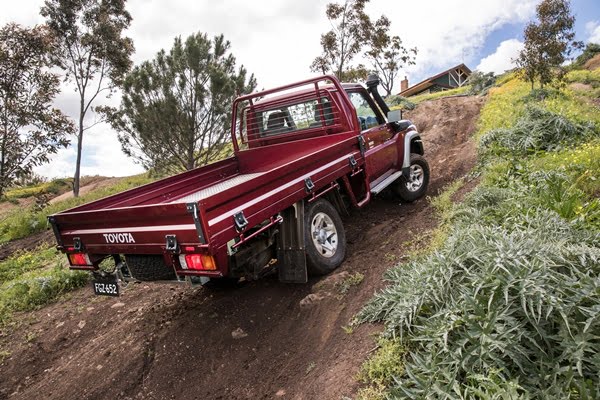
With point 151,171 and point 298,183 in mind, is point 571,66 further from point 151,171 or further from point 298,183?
point 298,183

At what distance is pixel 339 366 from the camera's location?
2.73 meters

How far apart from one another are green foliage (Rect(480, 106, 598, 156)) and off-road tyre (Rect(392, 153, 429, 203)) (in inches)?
48.0

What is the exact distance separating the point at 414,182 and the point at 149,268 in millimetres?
4472

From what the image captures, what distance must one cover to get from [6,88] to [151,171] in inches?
166

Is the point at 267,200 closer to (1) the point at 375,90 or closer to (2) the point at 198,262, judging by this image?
(2) the point at 198,262

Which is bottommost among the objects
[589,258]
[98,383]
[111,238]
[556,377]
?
[98,383]

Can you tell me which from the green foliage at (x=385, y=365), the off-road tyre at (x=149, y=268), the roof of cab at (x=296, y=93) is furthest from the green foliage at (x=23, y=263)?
the green foliage at (x=385, y=365)

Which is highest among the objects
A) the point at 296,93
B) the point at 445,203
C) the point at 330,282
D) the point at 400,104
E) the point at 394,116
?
the point at 296,93

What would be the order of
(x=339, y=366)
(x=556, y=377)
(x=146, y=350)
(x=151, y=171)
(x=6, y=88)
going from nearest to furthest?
(x=556, y=377), (x=339, y=366), (x=146, y=350), (x=6, y=88), (x=151, y=171)

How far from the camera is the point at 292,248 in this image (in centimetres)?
369

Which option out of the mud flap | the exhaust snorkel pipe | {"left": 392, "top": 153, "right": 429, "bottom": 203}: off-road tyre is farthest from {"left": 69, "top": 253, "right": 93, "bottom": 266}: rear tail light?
{"left": 392, "top": 153, "right": 429, "bottom": 203}: off-road tyre

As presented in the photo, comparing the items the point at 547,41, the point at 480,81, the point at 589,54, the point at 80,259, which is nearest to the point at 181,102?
the point at 80,259

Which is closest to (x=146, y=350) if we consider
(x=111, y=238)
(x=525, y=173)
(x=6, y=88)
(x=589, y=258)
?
(x=111, y=238)

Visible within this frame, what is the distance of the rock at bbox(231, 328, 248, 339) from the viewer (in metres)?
3.61
